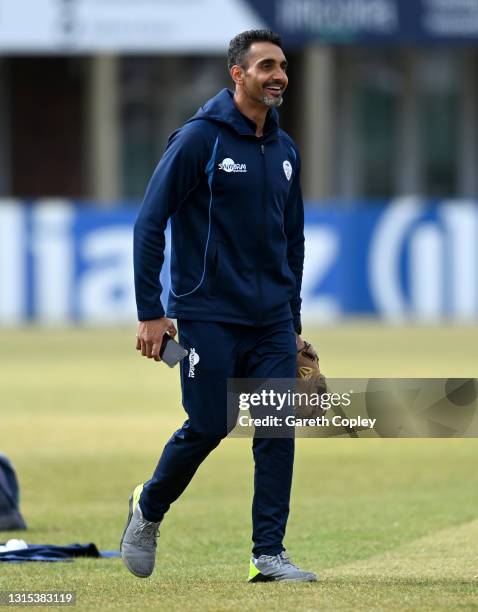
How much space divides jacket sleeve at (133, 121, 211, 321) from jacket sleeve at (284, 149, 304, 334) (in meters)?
0.50

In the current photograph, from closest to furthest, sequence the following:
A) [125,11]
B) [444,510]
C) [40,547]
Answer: [40,547] → [444,510] → [125,11]

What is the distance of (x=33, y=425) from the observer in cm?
1342

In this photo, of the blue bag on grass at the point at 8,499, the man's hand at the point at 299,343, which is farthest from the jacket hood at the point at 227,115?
the blue bag on grass at the point at 8,499

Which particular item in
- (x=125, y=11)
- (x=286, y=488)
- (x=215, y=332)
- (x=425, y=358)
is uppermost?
(x=125, y=11)

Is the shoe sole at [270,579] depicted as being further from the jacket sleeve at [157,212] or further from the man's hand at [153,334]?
the jacket sleeve at [157,212]

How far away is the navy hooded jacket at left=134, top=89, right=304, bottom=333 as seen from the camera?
20.1 ft

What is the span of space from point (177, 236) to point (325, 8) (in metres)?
19.8

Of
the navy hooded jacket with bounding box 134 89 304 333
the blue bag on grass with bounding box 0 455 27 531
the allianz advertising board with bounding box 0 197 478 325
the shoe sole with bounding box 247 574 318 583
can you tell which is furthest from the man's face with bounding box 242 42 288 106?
the allianz advertising board with bounding box 0 197 478 325

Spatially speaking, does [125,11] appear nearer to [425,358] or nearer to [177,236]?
[425,358]

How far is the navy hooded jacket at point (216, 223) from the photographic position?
614 cm

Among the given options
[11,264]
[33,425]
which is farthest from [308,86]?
[33,425]

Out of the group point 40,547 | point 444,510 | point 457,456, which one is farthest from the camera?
point 457,456

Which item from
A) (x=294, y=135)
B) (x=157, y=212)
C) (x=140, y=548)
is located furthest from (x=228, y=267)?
(x=294, y=135)

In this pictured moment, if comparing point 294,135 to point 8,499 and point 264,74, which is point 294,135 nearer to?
point 8,499
